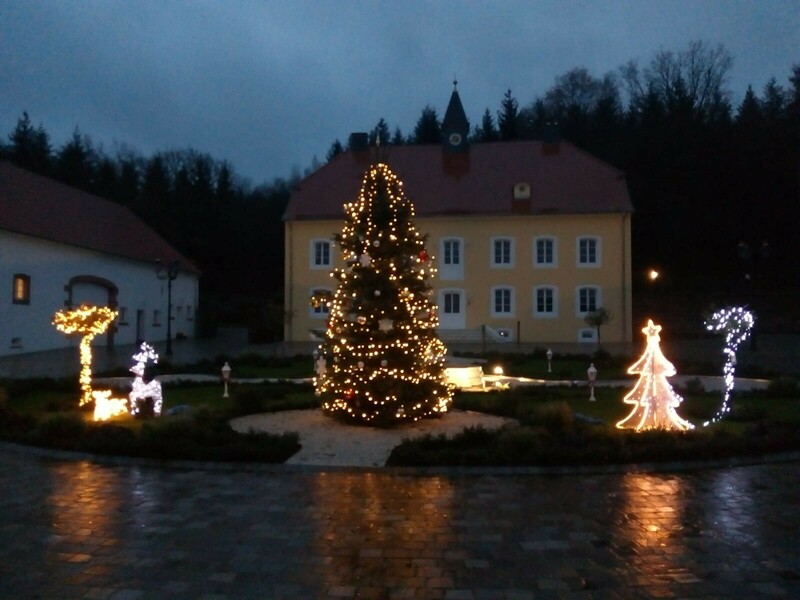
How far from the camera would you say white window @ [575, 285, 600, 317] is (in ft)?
146

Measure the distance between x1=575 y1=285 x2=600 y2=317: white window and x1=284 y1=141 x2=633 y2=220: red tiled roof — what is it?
13.5 feet

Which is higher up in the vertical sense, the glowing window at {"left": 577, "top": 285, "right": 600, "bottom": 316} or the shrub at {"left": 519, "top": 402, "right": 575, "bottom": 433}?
the glowing window at {"left": 577, "top": 285, "right": 600, "bottom": 316}

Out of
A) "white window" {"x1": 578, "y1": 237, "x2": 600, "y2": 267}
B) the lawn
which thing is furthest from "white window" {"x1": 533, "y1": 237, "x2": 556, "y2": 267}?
the lawn

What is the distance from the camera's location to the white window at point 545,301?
4503 centimetres

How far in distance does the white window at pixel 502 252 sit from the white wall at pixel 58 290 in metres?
18.8

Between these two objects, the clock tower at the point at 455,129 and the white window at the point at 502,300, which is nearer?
the white window at the point at 502,300

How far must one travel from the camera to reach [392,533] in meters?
7.79

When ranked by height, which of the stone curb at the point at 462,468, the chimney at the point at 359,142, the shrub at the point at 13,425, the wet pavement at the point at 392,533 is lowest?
the wet pavement at the point at 392,533

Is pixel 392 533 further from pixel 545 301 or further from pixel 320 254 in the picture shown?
pixel 320 254

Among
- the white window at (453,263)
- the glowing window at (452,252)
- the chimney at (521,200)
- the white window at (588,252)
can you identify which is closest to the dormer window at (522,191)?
→ the chimney at (521,200)

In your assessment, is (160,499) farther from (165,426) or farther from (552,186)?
(552,186)

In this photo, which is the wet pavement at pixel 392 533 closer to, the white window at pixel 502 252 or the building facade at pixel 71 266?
the building facade at pixel 71 266

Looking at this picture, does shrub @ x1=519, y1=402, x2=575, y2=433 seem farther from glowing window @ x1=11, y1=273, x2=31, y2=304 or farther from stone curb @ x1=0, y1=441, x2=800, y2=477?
glowing window @ x1=11, y1=273, x2=31, y2=304

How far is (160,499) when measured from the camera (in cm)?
916
